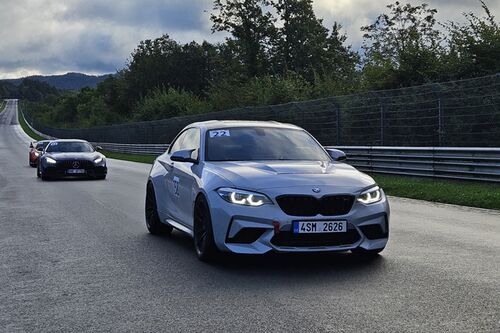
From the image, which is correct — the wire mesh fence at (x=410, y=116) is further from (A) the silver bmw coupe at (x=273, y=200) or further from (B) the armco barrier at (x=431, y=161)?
(A) the silver bmw coupe at (x=273, y=200)

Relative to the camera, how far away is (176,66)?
9238cm

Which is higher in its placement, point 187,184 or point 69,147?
point 69,147

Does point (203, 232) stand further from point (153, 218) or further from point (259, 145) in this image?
point (153, 218)

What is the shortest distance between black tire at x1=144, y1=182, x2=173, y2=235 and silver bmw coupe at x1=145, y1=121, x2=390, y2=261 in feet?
4.19

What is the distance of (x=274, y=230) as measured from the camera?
6332 mm

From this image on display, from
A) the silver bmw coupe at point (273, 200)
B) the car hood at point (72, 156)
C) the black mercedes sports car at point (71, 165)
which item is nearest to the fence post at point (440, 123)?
the black mercedes sports car at point (71, 165)

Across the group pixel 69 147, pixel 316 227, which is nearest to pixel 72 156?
pixel 69 147

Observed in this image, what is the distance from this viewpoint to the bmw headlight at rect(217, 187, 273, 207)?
6.42 metres

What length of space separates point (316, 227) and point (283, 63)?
65.6 meters

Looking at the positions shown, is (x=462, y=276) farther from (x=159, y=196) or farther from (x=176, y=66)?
(x=176, y=66)

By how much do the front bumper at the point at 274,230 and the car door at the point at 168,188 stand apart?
1675 millimetres

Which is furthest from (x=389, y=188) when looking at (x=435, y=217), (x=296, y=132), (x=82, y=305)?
(x=82, y=305)

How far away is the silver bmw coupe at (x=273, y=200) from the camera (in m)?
6.38

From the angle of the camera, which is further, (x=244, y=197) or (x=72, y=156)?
(x=72, y=156)
